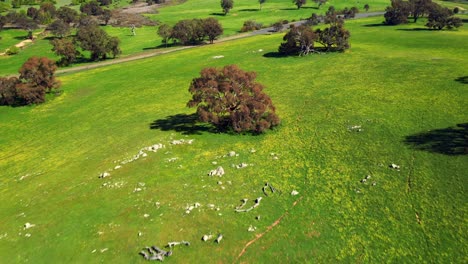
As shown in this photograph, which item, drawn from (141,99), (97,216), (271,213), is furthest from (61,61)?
(271,213)

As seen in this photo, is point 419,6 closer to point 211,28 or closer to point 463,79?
point 463,79

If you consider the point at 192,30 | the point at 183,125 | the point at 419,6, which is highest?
the point at 419,6

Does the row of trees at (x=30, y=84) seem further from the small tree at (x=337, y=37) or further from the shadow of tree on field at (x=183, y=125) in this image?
the small tree at (x=337, y=37)

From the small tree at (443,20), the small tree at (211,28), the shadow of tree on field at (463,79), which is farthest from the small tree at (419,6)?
the shadow of tree on field at (463,79)

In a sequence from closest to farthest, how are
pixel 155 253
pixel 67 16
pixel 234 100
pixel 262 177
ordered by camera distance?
1. pixel 155 253
2. pixel 262 177
3. pixel 234 100
4. pixel 67 16

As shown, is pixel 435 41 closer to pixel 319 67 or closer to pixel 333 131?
pixel 319 67

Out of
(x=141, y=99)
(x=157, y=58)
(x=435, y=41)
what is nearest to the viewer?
(x=141, y=99)

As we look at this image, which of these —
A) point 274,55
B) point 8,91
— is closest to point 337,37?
point 274,55
